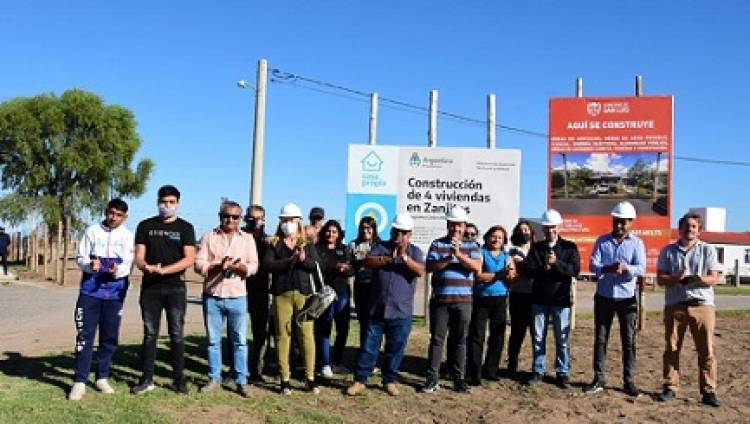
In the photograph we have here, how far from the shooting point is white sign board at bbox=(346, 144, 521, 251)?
1119cm

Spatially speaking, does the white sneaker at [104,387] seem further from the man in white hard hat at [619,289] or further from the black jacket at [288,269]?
the man in white hard hat at [619,289]

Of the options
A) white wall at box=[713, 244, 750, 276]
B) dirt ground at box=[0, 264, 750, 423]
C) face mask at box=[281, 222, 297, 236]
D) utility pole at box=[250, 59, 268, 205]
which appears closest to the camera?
dirt ground at box=[0, 264, 750, 423]

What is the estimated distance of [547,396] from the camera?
7.59 metres

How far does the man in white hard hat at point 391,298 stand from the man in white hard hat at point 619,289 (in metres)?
1.96

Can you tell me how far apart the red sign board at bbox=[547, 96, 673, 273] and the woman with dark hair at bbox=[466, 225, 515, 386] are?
4.00 m

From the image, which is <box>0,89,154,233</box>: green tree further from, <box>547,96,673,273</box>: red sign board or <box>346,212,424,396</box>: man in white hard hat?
<box>346,212,424,396</box>: man in white hard hat

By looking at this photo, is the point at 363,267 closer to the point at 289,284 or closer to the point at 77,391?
the point at 289,284

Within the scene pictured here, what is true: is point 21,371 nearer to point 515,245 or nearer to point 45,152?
point 515,245

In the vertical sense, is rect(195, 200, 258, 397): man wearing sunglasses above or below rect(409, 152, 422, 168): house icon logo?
below

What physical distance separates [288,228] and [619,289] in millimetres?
3450

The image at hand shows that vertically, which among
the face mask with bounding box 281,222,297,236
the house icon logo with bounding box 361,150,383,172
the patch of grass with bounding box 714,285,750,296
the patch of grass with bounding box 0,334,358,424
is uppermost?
the house icon logo with bounding box 361,150,383,172

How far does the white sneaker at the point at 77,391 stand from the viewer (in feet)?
21.6

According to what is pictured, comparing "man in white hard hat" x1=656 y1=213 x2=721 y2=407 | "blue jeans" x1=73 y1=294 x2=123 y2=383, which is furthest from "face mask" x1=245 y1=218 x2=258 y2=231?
"man in white hard hat" x1=656 y1=213 x2=721 y2=407

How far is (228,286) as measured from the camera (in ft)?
23.0
